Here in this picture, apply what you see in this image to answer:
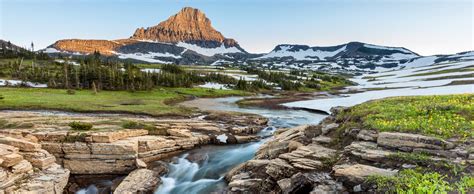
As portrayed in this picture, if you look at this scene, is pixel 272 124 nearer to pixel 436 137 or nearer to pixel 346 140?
pixel 346 140

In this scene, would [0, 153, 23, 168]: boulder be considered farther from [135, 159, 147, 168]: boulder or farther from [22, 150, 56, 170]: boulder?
[135, 159, 147, 168]: boulder

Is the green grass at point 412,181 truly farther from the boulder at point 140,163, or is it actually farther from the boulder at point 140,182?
the boulder at point 140,163

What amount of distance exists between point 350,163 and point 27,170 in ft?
63.5

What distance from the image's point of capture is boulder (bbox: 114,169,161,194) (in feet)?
63.4

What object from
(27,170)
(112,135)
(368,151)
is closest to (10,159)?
(27,170)

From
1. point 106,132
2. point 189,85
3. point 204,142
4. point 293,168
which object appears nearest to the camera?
point 293,168

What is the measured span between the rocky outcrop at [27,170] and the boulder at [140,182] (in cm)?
423

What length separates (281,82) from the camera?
146875 millimetres

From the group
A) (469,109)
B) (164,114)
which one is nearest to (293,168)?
(469,109)

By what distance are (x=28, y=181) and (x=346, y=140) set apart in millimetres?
19519

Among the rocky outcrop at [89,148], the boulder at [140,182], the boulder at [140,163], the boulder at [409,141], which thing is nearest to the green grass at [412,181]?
Answer: the boulder at [409,141]

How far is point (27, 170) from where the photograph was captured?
19719mm

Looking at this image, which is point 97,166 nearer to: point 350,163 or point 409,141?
point 350,163

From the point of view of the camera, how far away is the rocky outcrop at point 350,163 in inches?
516
